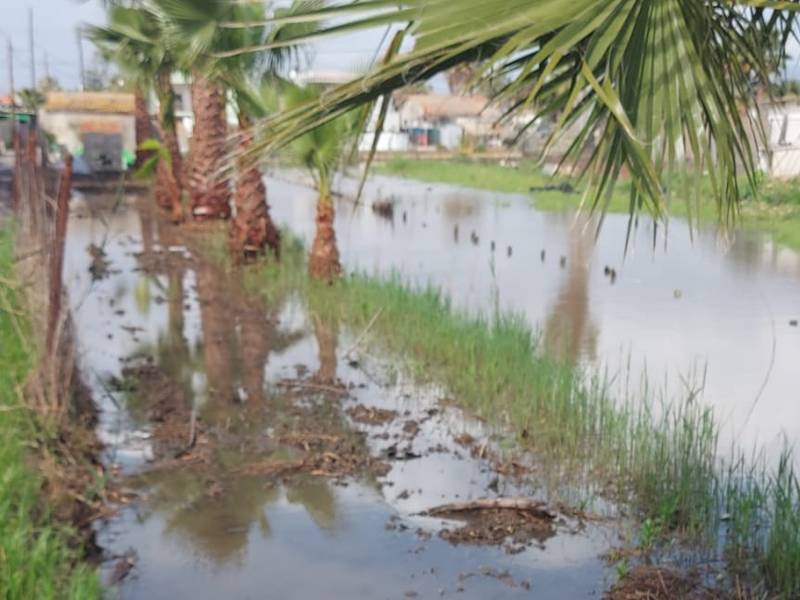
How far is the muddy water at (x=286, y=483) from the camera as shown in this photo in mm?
4637

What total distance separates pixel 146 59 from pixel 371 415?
11338 mm

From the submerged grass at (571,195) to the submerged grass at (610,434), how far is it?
52.7 inches

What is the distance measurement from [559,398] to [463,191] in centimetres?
2332

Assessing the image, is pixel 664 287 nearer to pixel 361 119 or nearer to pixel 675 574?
pixel 675 574

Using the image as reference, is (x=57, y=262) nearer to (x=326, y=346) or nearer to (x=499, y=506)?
(x=499, y=506)

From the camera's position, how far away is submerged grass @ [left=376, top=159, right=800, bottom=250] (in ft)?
56.2

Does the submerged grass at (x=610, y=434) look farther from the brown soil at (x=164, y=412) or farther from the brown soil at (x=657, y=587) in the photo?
the brown soil at (x=164, y=412)

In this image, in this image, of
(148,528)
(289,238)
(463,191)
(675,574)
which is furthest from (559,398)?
(463,191)

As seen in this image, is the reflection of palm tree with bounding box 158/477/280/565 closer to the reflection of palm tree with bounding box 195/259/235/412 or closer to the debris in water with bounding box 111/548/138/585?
the debris in water with bounding box 111/548/138/585

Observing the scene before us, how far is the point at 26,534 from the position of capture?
4.27m

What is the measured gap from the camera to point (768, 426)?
694cm

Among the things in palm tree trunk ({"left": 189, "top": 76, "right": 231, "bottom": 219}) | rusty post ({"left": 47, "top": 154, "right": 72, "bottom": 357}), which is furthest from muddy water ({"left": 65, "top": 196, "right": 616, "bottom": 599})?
palm tree trunk ({"left": 189, "top": 76, "right": 231, "bottom": 219})

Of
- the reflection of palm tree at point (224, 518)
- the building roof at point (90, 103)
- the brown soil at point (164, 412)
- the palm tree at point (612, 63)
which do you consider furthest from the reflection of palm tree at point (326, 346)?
the building roof at point (90, 103)

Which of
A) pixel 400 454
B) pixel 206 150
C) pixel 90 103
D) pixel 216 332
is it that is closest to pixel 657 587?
pixel 400 454
